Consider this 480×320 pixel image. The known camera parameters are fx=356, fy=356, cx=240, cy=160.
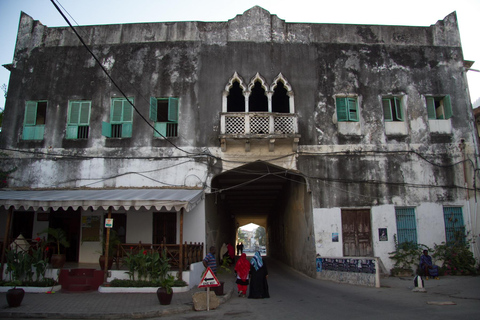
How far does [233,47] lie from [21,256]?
11362 mm

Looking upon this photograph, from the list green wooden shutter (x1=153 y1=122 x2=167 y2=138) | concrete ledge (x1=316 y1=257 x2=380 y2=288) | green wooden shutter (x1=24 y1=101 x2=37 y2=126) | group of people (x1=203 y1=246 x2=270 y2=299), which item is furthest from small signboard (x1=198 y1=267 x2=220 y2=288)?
green wooden shutter (x1=24 y1=101 x2=37 y2=126)

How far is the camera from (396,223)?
14.5 meters

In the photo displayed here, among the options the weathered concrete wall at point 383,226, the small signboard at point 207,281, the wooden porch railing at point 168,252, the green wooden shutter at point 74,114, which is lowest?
the small signboard at point 207,281

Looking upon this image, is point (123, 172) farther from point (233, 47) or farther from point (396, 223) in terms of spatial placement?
point (396, 223)

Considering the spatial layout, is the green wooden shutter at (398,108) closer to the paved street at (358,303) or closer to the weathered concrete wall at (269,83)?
the weathered concrete wall at (269,83)

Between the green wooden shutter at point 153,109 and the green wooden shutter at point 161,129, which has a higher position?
the green wooden shutter at point 153,109

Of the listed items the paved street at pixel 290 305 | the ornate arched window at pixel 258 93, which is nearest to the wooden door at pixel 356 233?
the paved street at pixel 290 305

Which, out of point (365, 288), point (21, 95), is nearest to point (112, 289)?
point (365, 288)

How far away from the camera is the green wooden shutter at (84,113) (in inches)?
598

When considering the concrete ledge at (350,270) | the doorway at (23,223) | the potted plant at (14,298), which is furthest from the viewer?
the doorway at (23,223)

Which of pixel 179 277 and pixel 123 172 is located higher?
pixel 123 172

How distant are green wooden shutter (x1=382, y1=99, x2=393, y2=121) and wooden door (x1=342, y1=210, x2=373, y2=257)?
13.9 ft

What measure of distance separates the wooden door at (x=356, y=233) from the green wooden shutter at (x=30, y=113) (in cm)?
1375

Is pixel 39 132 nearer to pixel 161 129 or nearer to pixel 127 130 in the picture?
pixel 127 130
